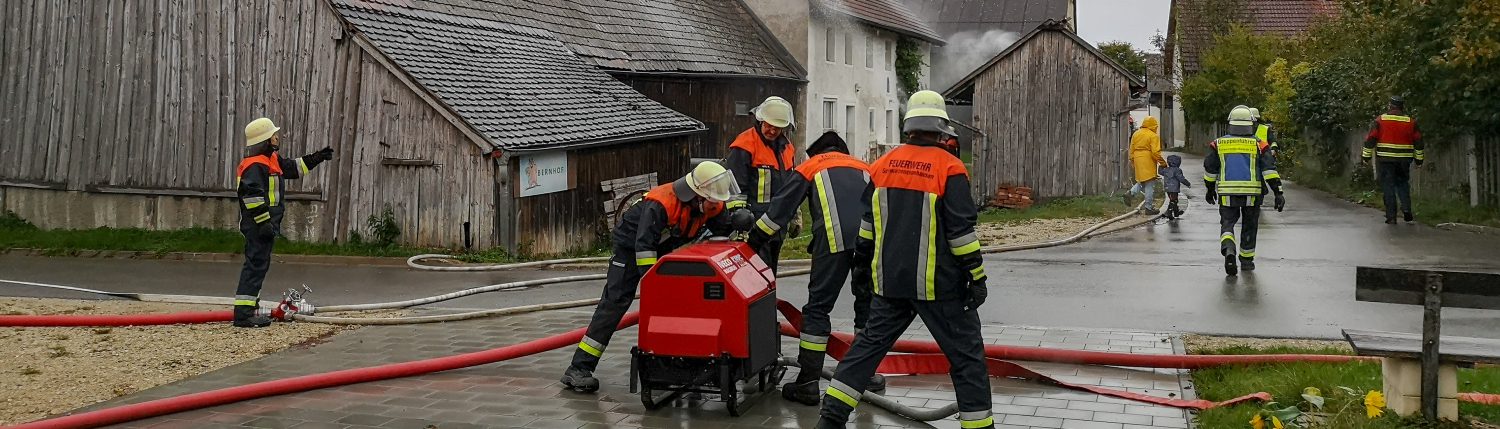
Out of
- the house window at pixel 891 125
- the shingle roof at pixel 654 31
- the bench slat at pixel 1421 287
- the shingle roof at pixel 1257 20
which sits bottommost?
the bench slat at pixel 1421 287

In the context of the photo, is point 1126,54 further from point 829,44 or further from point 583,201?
point 583,201

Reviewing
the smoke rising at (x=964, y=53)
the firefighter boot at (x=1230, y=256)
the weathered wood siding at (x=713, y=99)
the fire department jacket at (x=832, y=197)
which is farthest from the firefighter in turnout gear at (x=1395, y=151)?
the smoke rising at (x=964, y=53)

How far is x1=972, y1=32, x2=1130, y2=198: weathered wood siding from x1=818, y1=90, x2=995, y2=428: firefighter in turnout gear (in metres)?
17.4

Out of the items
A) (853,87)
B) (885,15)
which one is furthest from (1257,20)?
(853,87)

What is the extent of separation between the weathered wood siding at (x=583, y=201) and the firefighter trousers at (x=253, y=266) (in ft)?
18.8

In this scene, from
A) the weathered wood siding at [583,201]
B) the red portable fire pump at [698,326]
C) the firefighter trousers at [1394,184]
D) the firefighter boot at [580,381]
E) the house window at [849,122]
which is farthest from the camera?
the house window at [849,122]

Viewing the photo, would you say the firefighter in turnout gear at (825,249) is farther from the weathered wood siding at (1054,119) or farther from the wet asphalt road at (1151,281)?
the weathered wood siding at (1054,119)

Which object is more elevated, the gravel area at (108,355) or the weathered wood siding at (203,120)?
the weathered wood siding at (203,120)

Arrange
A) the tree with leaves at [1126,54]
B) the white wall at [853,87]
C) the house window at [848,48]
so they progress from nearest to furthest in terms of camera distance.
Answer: the white wall at [853,87], the house window at [848,48], the tree with leaves at [1126,54]

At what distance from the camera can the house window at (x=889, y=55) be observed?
3772 cm

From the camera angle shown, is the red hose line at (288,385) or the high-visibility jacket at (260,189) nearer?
the red hose line at (288,385)

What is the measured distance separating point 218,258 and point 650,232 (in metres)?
10.7

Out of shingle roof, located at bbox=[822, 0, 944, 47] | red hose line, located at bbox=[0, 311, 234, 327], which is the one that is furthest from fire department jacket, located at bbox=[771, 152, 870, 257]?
shingle roof, located at bbox=[822, 0, 944, 47]

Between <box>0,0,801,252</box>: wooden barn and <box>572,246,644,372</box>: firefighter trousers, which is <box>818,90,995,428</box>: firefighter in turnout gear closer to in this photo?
<box>572,246,644,372</box>: firefighter trousers
